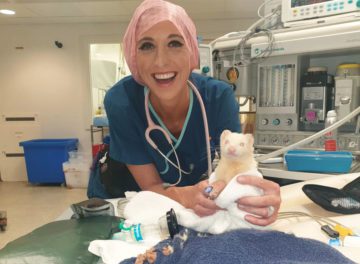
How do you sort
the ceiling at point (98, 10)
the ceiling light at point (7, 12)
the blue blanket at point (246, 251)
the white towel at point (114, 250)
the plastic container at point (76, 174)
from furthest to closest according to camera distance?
the plastic container at point (76, 174)
the ceiling light at point (7, 12)
the ceiling at point (98, 10)
the white towel at point (114, 250)
the blue blanket at point (246, 251)

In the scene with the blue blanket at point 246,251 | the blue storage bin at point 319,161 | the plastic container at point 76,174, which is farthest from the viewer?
the plastic container at point 76,174

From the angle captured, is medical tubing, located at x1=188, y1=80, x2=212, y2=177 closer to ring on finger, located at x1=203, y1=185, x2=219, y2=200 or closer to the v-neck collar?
the v-neck collar

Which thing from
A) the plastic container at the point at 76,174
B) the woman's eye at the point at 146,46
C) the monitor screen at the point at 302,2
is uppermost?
the monitor screen at the point at 302,2

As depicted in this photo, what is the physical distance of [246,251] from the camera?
410 mm

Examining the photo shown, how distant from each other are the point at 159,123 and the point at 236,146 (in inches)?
18.4

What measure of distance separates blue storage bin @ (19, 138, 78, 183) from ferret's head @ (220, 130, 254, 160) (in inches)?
124

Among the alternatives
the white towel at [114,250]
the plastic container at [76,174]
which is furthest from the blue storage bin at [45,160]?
the white towel at [114,250]

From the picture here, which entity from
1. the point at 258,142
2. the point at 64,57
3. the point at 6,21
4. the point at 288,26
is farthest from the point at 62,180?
the point at 288,26

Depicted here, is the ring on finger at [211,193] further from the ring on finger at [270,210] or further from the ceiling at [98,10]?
the ceiling at [98,10]

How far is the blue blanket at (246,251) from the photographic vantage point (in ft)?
1.31

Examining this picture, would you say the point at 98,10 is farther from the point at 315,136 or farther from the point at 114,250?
the point at 114,250

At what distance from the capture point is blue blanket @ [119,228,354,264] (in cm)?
40

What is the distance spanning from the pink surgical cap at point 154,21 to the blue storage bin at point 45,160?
9.21 feet

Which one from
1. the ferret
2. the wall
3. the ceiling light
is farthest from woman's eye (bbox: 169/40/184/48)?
the ceiling light
